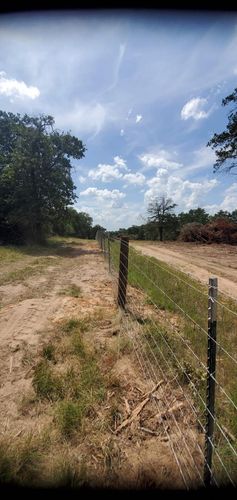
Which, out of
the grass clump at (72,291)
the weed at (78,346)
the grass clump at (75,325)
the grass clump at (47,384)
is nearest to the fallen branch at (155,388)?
the grass clump at (47,384)

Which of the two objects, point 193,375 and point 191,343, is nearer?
point 193,375

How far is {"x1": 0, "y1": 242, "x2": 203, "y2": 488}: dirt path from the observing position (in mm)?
2252

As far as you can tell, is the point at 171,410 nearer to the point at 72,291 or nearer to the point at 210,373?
the point at 210,373

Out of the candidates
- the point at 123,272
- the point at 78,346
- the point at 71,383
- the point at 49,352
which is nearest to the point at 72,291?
the point at 123,272

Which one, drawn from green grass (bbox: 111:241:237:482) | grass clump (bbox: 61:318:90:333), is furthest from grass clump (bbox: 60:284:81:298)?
grass clump (bbox: 61:318:90:333)

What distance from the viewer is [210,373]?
1.97 metres

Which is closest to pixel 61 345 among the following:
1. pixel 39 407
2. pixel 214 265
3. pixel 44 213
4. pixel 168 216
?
pixel 39 407

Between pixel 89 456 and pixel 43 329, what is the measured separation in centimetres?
255

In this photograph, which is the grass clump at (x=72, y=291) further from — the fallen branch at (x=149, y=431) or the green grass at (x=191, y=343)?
the fallen branch at (x=149, y=431)

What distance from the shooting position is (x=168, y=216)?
4394cm

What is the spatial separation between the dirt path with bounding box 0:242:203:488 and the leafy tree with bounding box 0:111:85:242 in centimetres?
1553

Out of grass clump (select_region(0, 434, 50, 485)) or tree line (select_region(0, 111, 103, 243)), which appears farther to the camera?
tree line (select_region(0, 111, 103, 243))

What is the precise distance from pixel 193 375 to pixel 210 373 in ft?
4.92

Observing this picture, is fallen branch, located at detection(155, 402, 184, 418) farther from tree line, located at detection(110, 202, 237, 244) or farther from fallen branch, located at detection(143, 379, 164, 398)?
tree line, located at detection(110, 202, 237, 244)
